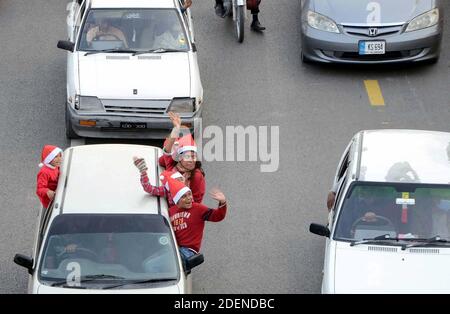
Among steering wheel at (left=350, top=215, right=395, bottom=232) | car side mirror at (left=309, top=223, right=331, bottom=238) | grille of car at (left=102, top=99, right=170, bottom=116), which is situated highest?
grille of car at (left=102, top=99, right=170, bottom=116)

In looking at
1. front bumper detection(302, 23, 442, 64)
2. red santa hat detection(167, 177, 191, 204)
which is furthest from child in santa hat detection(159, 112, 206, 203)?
front bumper detection(302, 23, 442, 64)

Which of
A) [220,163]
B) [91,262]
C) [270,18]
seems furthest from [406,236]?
[270,18]

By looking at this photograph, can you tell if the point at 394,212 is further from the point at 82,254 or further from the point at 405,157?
the point at 82,254

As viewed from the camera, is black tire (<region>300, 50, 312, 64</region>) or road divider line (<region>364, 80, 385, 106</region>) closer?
road divider line (<region>364, 80, 385, 106</region>)

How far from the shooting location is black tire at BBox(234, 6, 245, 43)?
21.1m

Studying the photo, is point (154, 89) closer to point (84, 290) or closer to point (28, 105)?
point (28, 105)

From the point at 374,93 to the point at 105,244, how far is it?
814cm

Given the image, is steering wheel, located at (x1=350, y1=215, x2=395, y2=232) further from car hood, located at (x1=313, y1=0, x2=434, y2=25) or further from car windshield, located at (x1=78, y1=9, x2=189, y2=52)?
car hood, located at (x1=313, y1=0, x2=434, y2=25)

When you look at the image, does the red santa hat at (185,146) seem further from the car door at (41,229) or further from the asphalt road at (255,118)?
the asphalt road at (255,118)

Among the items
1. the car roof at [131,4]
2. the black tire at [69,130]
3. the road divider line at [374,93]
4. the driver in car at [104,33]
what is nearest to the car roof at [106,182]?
the black tire at [69,130]

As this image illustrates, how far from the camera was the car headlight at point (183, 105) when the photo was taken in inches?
687

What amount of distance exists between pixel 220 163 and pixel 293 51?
422 centimetres

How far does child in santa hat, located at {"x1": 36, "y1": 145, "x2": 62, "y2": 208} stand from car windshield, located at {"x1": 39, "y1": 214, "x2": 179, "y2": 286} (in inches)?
42.0

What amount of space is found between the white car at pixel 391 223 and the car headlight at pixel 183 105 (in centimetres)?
347
